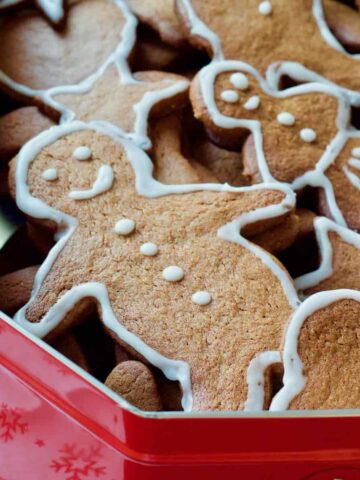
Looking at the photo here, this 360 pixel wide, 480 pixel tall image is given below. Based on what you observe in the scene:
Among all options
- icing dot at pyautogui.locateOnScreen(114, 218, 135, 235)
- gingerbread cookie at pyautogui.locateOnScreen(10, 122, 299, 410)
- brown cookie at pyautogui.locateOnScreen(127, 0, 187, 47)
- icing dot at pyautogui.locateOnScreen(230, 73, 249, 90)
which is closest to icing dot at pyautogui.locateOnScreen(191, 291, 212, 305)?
gingerbread cookie at pyautogui.locateOnScreen(10, 122, 299, 410)

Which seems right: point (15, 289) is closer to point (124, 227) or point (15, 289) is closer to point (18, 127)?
point (124, 227)

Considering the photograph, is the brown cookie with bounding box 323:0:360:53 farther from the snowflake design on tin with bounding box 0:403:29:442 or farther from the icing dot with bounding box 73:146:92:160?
the snowflake design on tin with bounding box 0:403:29:442

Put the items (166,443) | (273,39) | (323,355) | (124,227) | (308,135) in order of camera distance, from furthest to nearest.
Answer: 1. (273,39)
2. (308,135)
3. (124,227)
4. (323,355)
5. (166,443)

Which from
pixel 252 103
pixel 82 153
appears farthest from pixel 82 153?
pixel 252 103

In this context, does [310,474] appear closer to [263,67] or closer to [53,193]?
[53,193]

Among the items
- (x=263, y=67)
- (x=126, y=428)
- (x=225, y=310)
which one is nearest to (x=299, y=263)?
(x=225, y=310)

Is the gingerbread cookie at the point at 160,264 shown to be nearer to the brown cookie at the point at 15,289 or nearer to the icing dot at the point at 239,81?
the brown cookie at the point at 15,289

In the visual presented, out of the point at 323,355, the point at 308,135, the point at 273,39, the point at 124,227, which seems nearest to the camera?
the point at 323,355
